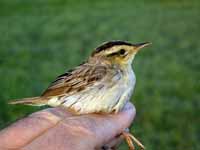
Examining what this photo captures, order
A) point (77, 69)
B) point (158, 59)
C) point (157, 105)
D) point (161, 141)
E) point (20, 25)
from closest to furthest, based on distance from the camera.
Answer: point (77, 69), point (161, 141), point (157, 105), point (158, 59), point (20, 25)

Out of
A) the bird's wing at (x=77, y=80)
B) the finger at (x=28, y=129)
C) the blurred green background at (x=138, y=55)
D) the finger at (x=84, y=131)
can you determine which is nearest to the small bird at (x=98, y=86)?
the bird's wing at (x=77, y=80)

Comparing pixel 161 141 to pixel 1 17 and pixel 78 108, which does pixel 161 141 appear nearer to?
pixel 78 108

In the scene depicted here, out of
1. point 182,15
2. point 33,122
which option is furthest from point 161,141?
point 182,15

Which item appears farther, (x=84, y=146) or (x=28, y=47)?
(x=28, y=47)

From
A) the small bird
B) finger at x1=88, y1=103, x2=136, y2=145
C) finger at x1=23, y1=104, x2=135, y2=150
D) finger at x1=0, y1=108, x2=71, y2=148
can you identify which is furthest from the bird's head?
finger at x1=0, y1=108, x2=71, y2=148

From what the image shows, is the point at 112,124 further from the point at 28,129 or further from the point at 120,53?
the point at 120,53

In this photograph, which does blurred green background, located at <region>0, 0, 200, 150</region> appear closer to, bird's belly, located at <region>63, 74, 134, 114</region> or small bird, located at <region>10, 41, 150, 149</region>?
small bird, located at <region>10, 41, 150, 149</region>

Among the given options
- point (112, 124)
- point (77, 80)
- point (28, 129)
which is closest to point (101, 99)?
point (77, 80)
